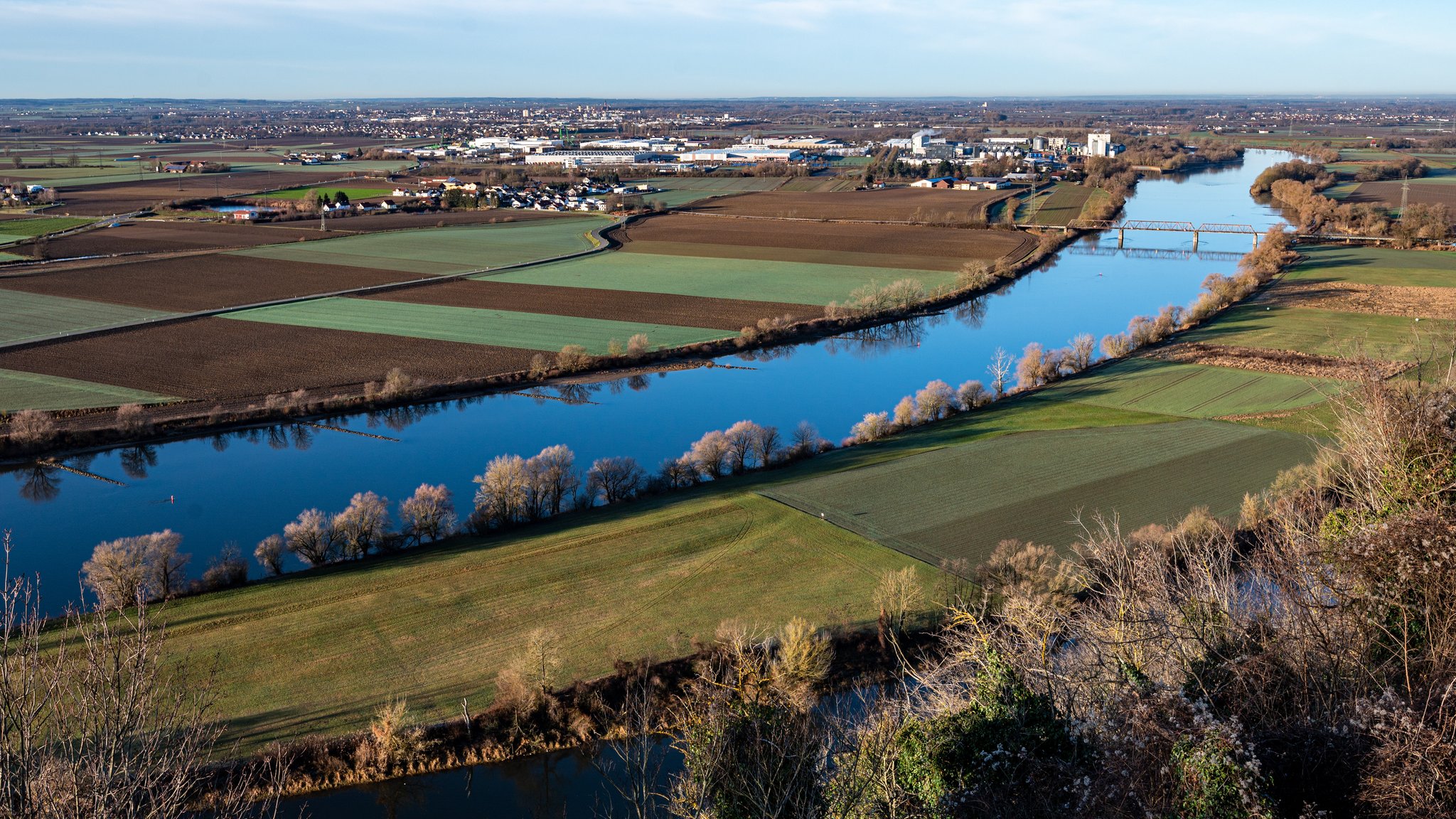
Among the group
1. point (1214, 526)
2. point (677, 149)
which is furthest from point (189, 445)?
point (677, 149)

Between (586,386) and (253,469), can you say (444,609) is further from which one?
(586,386)

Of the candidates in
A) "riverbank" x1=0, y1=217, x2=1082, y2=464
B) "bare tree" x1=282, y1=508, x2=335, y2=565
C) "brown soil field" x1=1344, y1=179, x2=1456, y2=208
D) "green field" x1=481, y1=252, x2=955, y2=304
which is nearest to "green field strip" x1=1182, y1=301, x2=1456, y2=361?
"green field" x1=481, y1=252, x2=955, y2=304

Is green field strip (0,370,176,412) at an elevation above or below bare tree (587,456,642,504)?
above

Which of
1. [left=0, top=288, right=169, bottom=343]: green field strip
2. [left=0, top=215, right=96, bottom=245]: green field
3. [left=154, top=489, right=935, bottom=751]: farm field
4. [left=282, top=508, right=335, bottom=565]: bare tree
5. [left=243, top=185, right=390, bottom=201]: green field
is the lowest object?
[left=154, top=489, right=935, bottom=751]: farm field

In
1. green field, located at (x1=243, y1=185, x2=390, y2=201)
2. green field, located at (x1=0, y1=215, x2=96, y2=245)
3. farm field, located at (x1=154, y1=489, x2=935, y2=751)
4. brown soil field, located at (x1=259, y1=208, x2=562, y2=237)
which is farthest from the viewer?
green field, located at (x1=243, y1=185, x2=390, y2=201)

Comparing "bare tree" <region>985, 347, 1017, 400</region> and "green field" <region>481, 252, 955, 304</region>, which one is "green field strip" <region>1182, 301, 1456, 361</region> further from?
"green field" <region>481, 252, 955, 304</region>

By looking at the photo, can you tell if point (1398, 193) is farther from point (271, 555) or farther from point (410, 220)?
point (271, 555)

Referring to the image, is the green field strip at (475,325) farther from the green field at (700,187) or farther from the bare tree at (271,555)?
the green field at (700,187)

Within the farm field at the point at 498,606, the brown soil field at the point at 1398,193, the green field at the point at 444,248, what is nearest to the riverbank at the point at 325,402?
the farm field at the point at 498,606
